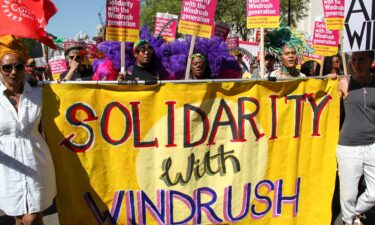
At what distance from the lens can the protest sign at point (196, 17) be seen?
408 centimetres

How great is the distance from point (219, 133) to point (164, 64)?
1764 millimetres

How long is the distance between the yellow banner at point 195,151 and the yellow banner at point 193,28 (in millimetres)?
880

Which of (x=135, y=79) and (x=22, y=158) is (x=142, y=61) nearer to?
(x=135, y=79)

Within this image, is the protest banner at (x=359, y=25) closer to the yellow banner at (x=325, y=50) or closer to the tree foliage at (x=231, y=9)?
the yellow banner at (x=325, y=50)

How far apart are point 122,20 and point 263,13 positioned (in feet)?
4.82

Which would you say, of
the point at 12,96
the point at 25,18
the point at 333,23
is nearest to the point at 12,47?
the point at 12,96

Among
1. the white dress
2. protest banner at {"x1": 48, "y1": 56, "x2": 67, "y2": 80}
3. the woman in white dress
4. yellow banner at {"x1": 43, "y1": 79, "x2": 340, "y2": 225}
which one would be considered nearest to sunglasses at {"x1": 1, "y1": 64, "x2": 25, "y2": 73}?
the woman in white dress

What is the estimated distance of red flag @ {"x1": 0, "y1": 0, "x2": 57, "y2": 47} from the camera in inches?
131

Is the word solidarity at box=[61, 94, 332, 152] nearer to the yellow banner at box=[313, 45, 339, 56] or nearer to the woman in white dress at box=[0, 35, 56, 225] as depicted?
the woman in white dress at box=[0, 35, 56, 225]

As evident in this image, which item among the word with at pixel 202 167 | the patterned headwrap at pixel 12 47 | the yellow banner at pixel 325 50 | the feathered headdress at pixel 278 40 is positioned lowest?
the word with at pixel 202 167

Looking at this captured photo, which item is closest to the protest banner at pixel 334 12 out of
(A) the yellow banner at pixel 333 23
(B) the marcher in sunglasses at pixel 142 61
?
(A) the yellow banner at pixel 333 23

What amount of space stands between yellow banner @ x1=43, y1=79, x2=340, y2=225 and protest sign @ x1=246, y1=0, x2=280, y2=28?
81 cm

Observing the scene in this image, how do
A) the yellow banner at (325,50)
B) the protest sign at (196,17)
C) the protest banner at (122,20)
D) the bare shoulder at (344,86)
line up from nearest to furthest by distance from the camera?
the bare shoulder at (344,86) → the protest banner at (122,20) → the protest sign at (196,17) → the yellow banner at (325,50)

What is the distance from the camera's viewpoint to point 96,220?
344 cm
